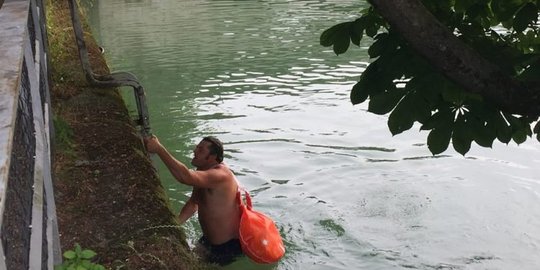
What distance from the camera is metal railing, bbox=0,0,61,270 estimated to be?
5.53 ft

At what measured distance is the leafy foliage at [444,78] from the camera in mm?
2670

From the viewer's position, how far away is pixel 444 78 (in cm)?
270

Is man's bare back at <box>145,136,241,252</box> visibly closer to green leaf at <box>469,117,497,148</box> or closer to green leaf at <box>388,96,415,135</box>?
green leaf at <box>388,96,415,135</box>

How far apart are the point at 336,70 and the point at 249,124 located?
13.7ft

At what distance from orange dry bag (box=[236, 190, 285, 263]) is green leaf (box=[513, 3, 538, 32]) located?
3.46 m

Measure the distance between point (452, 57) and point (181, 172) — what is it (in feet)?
10.7

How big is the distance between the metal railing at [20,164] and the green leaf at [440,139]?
1.45 meters

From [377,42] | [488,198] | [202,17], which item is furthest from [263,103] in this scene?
[202,17]

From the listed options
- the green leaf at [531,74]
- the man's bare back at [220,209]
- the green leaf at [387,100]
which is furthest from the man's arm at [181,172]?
the green leaf at [531,74]

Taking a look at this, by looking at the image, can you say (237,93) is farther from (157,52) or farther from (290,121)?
(157,52)

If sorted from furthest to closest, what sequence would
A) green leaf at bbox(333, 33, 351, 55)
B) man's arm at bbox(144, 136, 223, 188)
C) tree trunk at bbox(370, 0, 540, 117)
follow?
man's arm at bbox(144, 136, 223, 188) < green leaf at bbox(333, 33, 351, 55) < tree trunk at bbox(370, 0, 540, 117)

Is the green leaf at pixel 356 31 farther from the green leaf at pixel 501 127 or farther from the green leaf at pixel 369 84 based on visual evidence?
the green leaf at pixel 501 127

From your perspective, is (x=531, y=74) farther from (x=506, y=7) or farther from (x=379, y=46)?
(x=379, y=46)

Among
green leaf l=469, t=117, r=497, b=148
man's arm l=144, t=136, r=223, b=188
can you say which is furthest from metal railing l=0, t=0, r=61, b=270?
man's arm l=144, t=136, r=223, b=188
